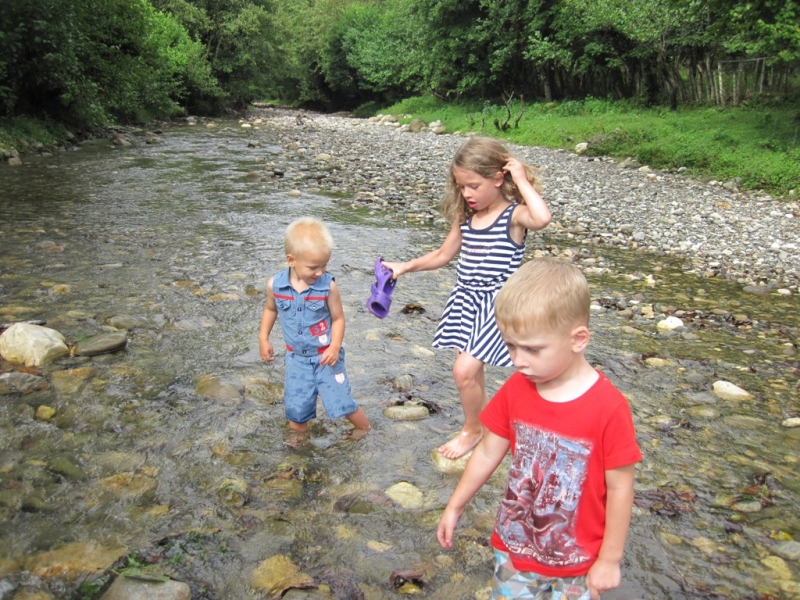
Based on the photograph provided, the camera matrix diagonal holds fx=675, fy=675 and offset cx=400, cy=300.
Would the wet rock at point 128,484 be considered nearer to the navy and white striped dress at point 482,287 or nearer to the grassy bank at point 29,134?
the navy and white striped dress at point 482,287

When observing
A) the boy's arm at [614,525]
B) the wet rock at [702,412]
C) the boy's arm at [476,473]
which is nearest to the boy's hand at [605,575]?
the boy's arm at [614,525]

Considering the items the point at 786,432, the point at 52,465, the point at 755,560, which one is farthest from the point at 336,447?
the point at 786,432

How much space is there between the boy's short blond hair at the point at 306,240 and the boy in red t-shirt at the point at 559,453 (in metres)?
1.50

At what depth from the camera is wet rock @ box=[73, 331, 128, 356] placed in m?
4.43

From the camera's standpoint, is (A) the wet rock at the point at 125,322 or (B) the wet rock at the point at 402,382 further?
(A) the wet rock at the point at 125,322

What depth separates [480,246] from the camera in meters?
3.35

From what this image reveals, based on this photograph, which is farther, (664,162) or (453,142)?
(453,142)

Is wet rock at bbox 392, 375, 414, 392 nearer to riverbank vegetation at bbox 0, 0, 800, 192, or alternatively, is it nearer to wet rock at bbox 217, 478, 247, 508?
wet rock at bbox 217, 478, 247, 508

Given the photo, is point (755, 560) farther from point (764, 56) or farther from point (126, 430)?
point (764, 56)

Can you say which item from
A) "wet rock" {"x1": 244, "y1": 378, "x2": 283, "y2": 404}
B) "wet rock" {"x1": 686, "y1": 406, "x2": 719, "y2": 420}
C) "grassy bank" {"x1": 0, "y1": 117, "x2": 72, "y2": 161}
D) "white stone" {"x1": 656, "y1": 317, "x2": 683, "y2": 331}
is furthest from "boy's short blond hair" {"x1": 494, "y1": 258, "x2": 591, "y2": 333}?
"grassy bank" {"x1": 0, "y1": 117, "x2": 72, "y2": 161}

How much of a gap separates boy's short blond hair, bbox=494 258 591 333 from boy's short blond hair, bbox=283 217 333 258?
1.51m

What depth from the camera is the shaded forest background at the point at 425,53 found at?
15.3 meters

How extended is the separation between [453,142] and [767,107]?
8714mm

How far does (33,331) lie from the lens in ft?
14.4
